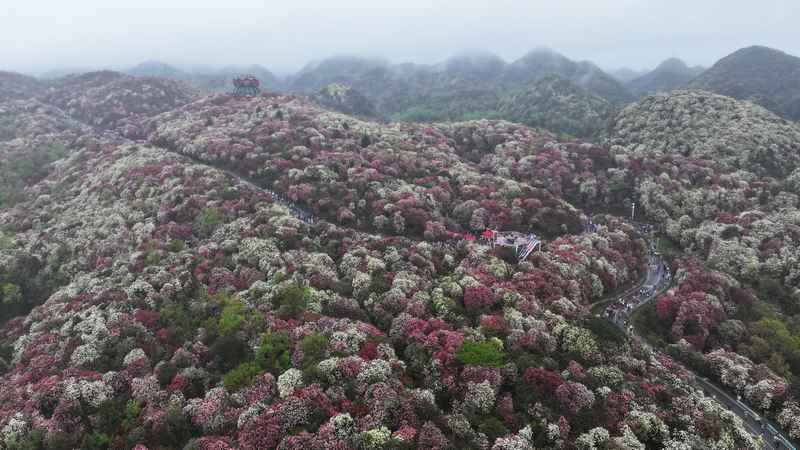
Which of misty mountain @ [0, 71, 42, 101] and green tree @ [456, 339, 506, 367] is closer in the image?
green tree @ [456, 339, 506, 367]

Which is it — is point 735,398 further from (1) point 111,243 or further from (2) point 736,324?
(1) point 111,243

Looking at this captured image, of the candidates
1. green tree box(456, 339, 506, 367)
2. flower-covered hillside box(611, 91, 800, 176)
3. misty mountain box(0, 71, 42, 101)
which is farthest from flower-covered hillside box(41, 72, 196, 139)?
flower-covered hillside box(611, 91, 800, 176)

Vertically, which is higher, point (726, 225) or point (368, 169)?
point (368, 169)

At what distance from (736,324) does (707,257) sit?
22949 millimetres

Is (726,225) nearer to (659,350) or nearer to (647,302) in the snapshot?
(647,302)

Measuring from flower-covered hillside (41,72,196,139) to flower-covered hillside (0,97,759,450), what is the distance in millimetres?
76836

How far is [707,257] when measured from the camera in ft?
256

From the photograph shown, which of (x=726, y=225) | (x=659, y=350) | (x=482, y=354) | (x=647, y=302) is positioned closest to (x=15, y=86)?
(x=482, y=354)

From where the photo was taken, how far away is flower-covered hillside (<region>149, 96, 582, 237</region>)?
8000cm

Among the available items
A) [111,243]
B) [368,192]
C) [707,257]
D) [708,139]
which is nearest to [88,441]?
[111,243]

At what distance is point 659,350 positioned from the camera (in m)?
56.6

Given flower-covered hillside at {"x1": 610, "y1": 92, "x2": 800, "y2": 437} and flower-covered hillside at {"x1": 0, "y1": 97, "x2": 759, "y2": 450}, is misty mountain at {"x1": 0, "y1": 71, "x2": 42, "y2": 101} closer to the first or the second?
flower-covered hillside at {"x1": 0, "y1": 97, "x2": 759, "y2": 450}

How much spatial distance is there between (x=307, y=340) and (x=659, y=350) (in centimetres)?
4569

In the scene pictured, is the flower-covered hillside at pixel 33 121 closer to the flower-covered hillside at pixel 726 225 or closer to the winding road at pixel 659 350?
the winding road at pixel 659 350
